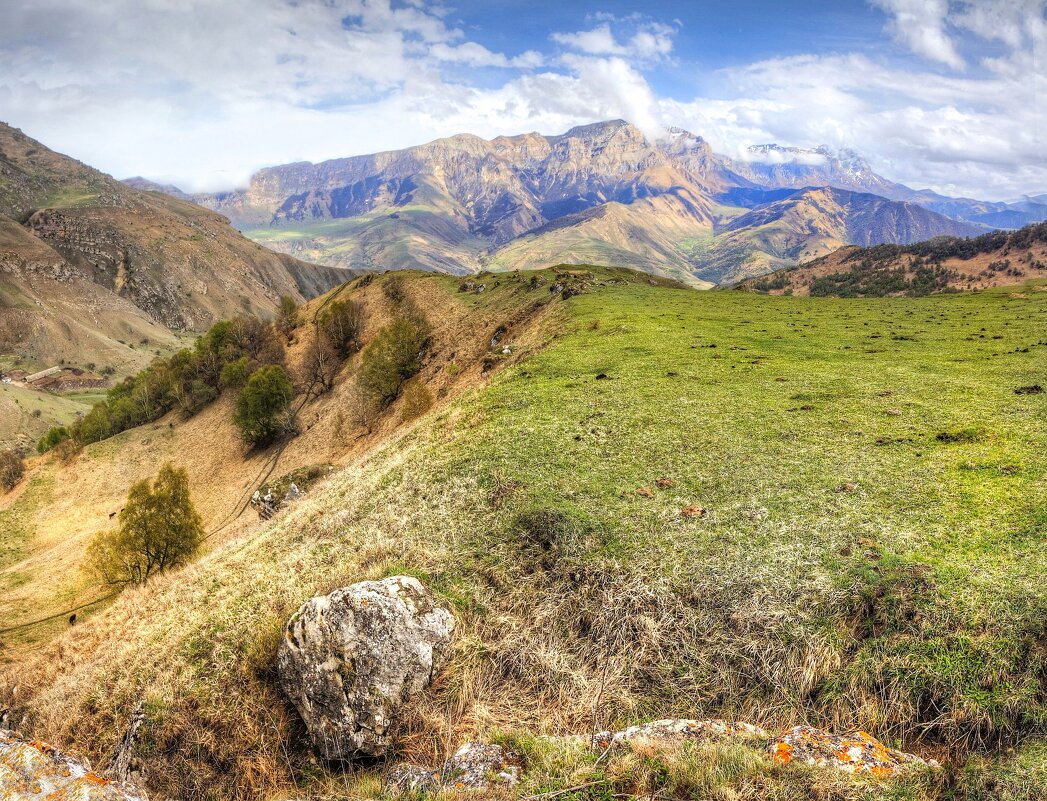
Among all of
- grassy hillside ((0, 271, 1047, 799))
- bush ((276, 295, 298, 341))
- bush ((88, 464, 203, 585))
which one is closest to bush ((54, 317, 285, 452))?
bush ((276, 295, 298, 341))

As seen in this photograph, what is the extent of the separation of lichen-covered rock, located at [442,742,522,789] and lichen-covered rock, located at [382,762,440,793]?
242 millimetres

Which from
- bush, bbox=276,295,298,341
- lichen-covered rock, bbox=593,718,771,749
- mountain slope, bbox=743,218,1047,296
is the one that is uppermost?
mountain slope, bbox=743,218,1047,296

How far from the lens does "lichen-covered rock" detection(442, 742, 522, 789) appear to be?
25.2ft

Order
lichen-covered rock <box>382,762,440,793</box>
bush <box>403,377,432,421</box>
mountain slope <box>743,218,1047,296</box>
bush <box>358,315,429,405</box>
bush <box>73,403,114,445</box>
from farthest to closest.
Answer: mountain slope <box>743,218,1047,296</box>
bush <box>73,403,114,445</box>
bush <box>358,315,429,405</box>
bush <box>403,377,432,421</box>
lichen-covered rock <box>382,762,440,793</box>

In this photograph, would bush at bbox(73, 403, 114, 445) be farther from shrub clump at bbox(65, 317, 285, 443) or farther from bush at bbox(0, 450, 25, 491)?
bush at bbox(0, 450, 25, 491)

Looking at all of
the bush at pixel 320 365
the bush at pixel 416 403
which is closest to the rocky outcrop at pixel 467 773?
the bush at pixel 416 403

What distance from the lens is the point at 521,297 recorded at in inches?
2383

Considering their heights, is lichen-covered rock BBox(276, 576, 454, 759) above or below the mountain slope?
below

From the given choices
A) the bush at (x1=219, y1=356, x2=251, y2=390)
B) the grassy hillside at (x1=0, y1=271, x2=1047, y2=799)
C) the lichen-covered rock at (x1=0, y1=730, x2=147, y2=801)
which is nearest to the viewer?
the lichen-covered rock at (x1=0, y1=730, x2=147, y2=801)

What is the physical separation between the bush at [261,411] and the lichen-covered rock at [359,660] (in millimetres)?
58860

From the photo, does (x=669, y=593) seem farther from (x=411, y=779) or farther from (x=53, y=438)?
(x=53, y=438)

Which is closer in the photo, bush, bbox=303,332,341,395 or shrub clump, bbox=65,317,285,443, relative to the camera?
bush, bbox=303,332,341,395

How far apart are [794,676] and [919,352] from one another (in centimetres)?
3021

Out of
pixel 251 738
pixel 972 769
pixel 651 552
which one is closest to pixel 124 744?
pixel 251 738
